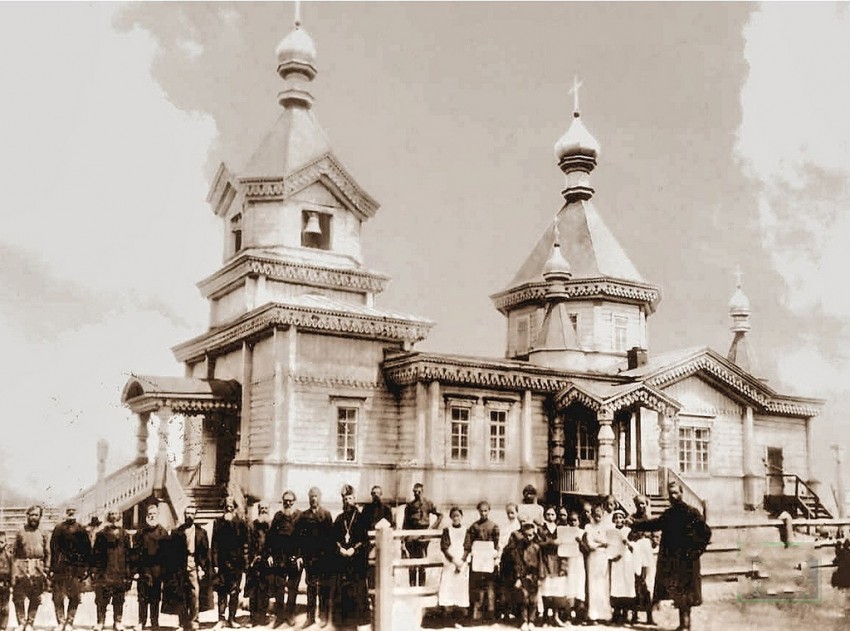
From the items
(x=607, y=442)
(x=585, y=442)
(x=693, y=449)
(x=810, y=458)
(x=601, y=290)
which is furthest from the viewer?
(x=601, y=290)

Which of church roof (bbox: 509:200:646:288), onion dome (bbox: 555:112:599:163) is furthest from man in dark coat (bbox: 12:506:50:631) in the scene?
onion dome (bbox: 555:112:599:163)

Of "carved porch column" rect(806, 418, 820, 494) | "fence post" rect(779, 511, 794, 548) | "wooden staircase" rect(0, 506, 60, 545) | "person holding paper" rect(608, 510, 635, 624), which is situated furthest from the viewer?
"carved porch column" rect(806, 418, 820, 494)

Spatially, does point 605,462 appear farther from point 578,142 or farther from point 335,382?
point 578,142

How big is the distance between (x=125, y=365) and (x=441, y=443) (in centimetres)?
820

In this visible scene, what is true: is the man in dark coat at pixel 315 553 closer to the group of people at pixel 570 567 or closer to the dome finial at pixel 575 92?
the group of people at pixel 570 567

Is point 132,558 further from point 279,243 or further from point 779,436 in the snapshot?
point 779,436

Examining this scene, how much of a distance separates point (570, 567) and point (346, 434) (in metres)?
10.3

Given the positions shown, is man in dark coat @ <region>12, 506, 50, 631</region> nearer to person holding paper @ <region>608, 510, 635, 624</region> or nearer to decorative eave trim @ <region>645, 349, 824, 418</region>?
person holding paper @ <region>608, 510, 635, 624</region>

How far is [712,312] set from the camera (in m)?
33.4

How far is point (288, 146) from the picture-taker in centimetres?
2455

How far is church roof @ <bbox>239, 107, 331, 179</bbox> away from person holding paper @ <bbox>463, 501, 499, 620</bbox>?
14.9 m

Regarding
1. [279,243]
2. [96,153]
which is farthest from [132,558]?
[279,243]

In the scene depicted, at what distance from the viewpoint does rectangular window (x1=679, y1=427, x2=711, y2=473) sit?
81.7 ft

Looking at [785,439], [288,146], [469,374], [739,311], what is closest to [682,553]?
[469,374]
